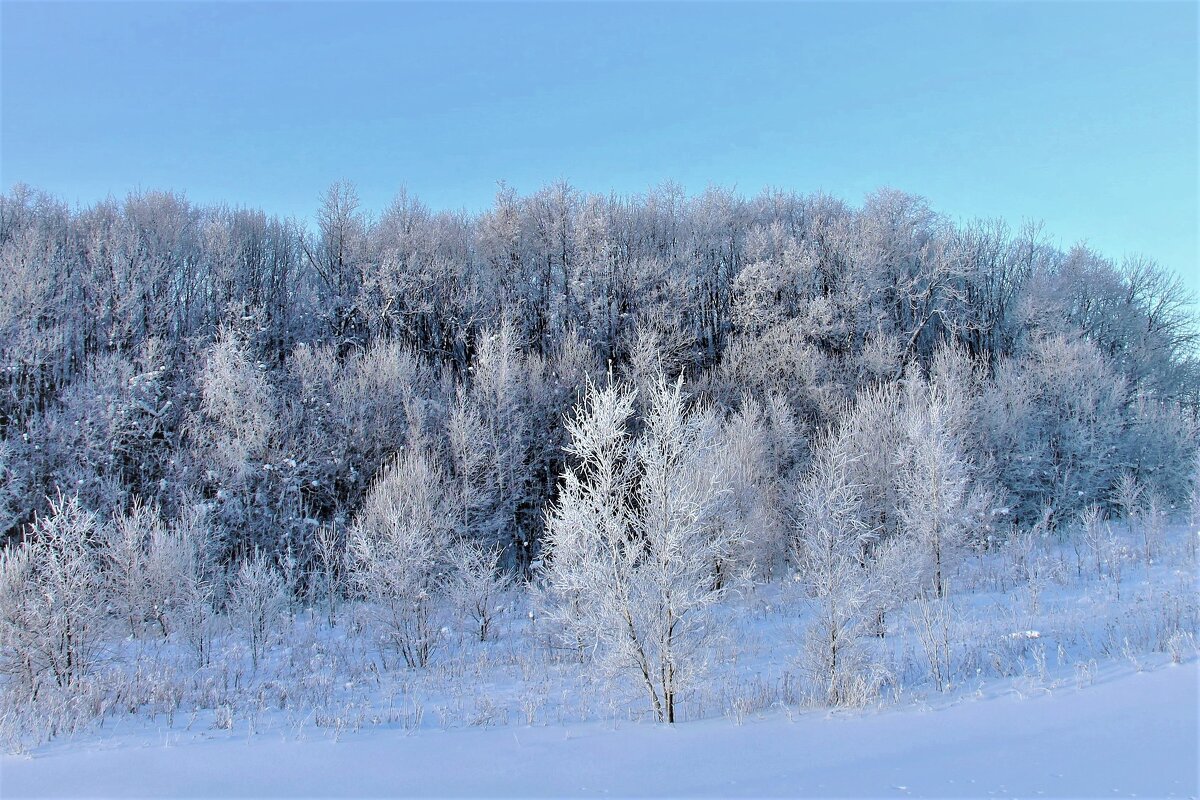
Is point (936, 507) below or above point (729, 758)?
above

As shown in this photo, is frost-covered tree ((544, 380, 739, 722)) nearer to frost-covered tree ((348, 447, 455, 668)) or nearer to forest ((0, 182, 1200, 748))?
forest ((0, 182, 1200, 748))

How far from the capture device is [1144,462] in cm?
2856

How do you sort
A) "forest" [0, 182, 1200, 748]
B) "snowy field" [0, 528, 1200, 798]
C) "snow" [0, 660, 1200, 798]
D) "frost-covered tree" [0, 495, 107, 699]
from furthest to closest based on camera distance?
"frost-covered tree" [0, 495, 107, 699], "forest" [0, 182, 1200, 748], "snowy field" [0, 528, 1200, 798], "snow" [0, 660, 1200, 798]

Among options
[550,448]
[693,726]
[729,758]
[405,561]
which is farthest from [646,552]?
[550,448]

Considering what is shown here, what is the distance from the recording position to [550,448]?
94.8 ft

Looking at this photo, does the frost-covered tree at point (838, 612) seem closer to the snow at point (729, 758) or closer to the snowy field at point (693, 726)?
the snowy field at point (693, 726)

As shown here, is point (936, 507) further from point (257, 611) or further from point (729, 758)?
point (257, 611)

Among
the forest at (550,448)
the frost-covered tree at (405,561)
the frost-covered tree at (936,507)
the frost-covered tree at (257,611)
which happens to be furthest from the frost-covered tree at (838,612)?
the frost-covered tree at (257,611)

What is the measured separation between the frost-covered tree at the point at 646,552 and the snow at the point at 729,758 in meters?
0.90

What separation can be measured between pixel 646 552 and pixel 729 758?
3381 millimetres

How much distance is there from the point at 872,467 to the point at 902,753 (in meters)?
17.8

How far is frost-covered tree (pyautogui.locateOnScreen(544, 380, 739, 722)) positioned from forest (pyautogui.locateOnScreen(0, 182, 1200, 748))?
0.18 ft

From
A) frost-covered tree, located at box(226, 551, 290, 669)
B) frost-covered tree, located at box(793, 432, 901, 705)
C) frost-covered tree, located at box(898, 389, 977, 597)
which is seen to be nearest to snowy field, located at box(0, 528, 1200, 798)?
frost-covered tree, located at box(793, 432, 901, 705)

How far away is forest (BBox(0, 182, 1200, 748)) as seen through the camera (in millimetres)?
9898
